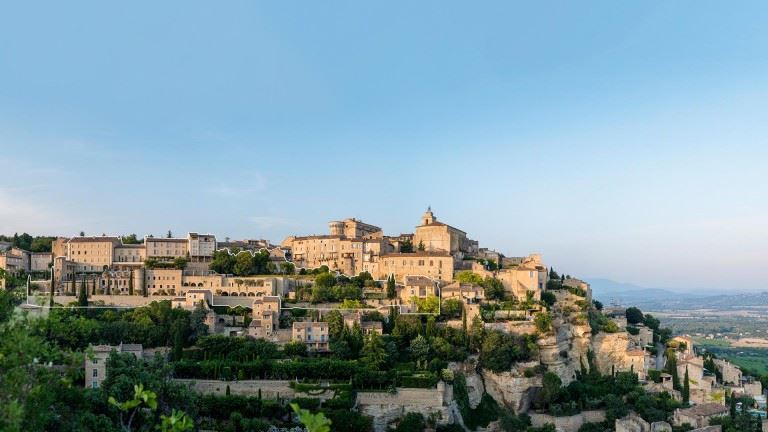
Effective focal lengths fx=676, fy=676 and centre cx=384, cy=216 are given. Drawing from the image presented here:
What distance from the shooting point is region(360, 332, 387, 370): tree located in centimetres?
3534

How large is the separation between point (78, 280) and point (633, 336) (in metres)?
39.3

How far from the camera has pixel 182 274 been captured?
158 ft

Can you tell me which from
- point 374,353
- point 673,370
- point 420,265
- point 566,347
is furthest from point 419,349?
point 673,370

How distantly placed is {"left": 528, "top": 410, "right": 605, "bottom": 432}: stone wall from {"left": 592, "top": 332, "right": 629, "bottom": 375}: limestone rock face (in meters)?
5.95

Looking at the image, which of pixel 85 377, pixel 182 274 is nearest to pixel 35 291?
pixel 182 274

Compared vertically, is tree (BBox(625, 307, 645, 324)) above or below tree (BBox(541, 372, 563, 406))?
above

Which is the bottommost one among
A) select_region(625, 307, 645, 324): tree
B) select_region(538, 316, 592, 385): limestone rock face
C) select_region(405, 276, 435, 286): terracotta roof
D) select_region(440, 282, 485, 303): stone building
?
select_region(538, 316, 592, 385): limestone rock face

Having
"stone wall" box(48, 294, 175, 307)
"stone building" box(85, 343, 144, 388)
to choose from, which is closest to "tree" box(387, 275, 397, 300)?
"stone wall" box(48, 294, 175, 307)

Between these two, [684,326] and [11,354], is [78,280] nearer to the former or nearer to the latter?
[11,354]

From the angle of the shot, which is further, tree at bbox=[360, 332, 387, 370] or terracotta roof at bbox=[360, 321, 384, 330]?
terracotta roof at bbox=[360, 321, 384, 330]

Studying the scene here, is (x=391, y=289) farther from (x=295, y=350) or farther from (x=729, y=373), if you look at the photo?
(x=729, y=373)

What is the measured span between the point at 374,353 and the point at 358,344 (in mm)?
1845

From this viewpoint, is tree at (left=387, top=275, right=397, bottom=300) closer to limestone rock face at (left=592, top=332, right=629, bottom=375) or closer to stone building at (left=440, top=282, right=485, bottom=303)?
stone building at (left=440, top=282, right=485, bottom=303)

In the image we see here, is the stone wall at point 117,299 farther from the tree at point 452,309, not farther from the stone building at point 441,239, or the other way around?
the stone building at point 441,239
